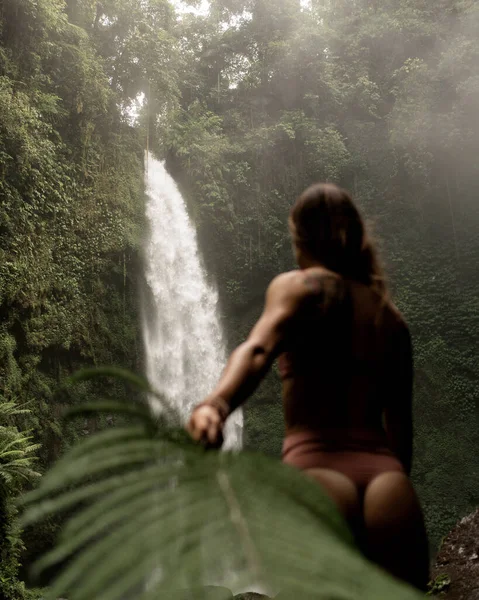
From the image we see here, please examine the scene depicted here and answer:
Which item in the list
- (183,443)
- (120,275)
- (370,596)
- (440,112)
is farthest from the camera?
→ (440,112)

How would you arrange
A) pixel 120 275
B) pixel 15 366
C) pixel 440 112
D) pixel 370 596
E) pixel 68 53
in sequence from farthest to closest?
1. pixel 440 112
2. pixel 120 275
3. pixel 68 53
4. pixel 15 366
5. pixel 370 596

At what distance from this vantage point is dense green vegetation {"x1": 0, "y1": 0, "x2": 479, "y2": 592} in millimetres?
11070

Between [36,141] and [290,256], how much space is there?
828 centimetres

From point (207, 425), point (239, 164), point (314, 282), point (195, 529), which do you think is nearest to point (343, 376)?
point (314, 282)

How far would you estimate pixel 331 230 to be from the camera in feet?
4.25

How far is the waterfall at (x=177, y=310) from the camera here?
1399cm

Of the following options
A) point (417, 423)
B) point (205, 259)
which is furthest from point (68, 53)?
point (417, 423)

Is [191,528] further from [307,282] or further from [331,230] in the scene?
[331,230]

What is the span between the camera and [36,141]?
11.3m

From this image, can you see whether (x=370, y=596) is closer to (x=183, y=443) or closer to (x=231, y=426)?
(x=183, y=443)

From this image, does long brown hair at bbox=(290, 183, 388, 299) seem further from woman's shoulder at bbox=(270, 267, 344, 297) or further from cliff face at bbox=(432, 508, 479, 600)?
cliff face at bbox=(432, 508, 479, 600)

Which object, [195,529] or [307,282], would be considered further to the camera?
[307,282]

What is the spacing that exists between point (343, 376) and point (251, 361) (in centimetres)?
28

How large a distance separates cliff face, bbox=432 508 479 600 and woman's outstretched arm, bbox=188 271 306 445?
4047 millimetres
